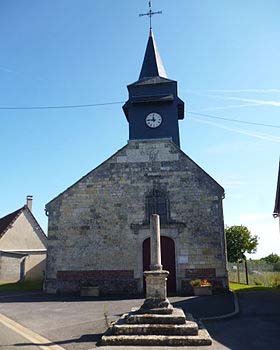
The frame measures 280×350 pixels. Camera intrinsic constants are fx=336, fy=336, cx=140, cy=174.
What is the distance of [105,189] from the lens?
1595 cm

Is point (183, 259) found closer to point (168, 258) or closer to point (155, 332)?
point (168, 258)

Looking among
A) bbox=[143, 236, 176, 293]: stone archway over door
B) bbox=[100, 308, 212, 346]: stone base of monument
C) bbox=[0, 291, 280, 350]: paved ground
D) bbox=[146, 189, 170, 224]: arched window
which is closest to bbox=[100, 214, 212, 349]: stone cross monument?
bbox=[100, 308, 212, 346]: stone base of monument

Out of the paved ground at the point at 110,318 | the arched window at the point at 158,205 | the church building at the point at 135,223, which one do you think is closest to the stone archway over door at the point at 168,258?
the church building at the point at 135,223

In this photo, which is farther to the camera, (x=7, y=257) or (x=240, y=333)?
(x=7, y=257)

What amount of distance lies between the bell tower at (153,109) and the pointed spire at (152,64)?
115 cm

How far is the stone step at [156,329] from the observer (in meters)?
6.76

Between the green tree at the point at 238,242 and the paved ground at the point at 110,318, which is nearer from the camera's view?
the paved ground at the point at 110,318

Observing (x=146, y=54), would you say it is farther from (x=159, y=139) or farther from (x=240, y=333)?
(x=240, y=333)

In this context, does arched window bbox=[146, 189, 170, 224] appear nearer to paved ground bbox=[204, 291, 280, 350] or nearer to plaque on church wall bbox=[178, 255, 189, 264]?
plaque on church wall bbox=[178, 255, 189, 264]

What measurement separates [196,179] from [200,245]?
2995mm

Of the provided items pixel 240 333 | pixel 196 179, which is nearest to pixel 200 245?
pixel 196 179

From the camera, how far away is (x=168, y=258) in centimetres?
1496

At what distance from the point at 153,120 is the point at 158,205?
5081 millimetres

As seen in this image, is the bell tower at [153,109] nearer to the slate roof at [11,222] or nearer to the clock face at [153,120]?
the clock face at [153,120]
